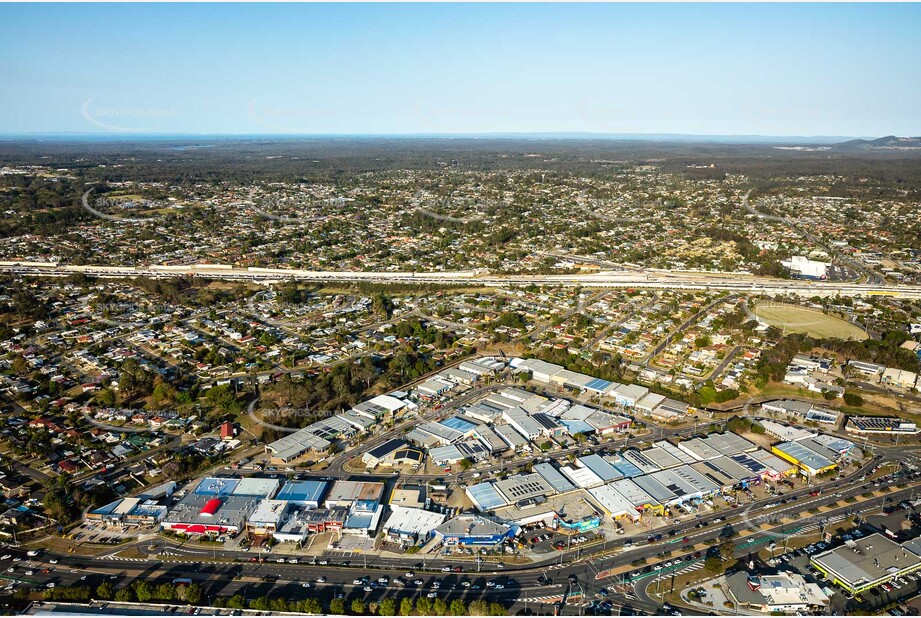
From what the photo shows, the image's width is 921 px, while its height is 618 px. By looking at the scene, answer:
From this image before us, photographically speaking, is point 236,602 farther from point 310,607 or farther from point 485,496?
point 485,496

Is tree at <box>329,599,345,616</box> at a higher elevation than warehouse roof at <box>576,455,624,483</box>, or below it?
below

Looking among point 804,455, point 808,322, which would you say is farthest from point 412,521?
point 808,322

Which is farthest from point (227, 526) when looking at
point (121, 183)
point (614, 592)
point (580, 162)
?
point (580, 162)

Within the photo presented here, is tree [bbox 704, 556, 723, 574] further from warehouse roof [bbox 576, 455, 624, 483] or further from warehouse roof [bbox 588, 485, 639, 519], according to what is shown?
warehouse roof [bbox 576, 455, 624, 483]

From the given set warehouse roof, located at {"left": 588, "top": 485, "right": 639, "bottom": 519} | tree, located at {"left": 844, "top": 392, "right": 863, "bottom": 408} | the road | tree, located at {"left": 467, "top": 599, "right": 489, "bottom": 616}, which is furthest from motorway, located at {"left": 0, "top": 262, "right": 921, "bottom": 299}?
tree, located at {"left": 467, "top": 599, "right": 489, "bottom": 616}

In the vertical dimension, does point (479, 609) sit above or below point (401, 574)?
above
